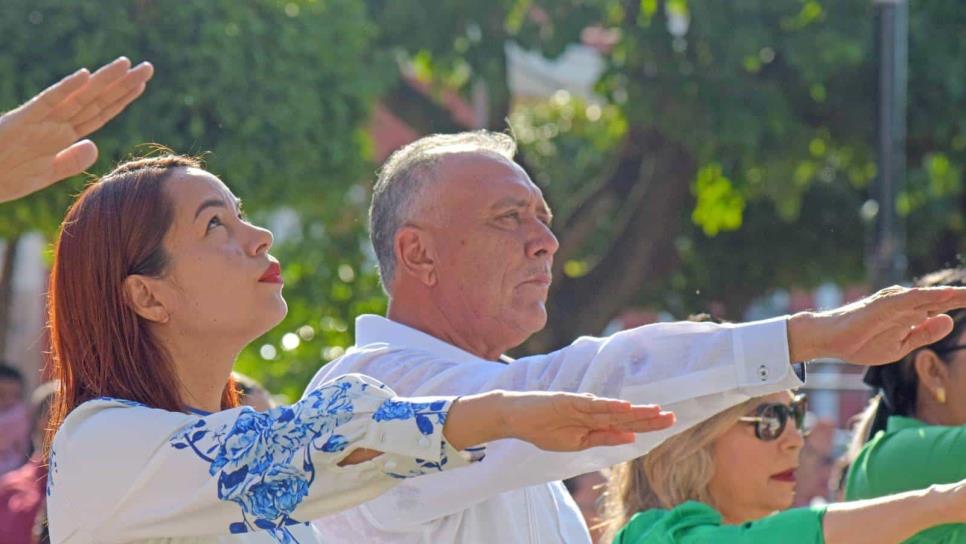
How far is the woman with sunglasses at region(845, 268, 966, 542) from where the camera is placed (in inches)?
152

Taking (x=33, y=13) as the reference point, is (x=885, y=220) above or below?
below

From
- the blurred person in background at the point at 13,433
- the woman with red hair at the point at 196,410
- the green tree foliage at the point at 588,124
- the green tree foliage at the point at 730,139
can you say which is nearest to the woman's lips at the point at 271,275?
the woman with red hair at the point at 196,410

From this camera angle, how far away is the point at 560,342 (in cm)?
1055

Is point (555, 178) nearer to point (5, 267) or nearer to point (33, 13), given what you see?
point (5, 267)

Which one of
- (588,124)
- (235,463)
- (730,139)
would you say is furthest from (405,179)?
(588,124)

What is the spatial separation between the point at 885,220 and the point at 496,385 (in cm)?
641

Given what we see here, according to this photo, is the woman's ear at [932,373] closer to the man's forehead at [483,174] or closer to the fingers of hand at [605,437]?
the man's forehead at [483,174]

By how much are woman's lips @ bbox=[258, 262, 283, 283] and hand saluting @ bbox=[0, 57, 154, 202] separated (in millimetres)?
521

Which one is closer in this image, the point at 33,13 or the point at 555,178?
the point at 33,13

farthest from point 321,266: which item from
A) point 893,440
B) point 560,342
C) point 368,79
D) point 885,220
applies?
point 893,440

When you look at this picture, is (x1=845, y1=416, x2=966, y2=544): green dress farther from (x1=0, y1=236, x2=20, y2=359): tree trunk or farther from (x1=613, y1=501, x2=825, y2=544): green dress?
(x1=0, y1=236, x2=20, y2=359): tree trunk

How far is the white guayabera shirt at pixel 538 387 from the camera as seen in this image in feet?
9.22

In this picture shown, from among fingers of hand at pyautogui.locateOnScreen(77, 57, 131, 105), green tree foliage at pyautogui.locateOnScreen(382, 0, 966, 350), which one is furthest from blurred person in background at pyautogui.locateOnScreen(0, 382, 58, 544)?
green tree foliage at pyautogui.locateOnScreen(382, 0, 966, 350)

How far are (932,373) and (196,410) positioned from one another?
209 cm
